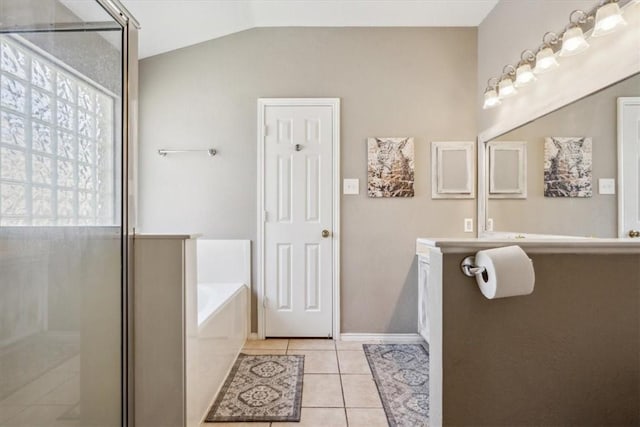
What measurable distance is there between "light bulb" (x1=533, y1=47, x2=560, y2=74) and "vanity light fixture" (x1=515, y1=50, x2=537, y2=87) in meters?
0.13

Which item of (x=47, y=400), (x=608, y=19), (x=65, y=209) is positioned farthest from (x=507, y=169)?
(x=47, y=400)

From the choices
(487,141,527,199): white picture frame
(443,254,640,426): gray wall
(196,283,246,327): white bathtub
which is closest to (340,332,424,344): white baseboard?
(196,283,246,327): white bathtub

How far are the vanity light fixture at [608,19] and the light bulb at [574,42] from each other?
4.1 inches

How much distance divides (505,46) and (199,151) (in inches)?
97.9

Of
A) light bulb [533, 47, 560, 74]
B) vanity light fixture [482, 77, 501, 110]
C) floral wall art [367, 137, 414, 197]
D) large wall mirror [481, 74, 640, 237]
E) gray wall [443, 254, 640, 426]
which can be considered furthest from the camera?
floral wall art [367, 137, 414, 197]

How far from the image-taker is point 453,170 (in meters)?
2.80

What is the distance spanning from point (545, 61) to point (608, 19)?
1.38 ft

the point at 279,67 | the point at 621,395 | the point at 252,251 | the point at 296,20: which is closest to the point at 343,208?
the point at 252,251

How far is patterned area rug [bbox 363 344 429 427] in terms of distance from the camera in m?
1.78

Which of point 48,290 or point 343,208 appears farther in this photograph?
point 343,208

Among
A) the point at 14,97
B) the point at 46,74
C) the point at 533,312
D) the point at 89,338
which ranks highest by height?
the point at 46,74

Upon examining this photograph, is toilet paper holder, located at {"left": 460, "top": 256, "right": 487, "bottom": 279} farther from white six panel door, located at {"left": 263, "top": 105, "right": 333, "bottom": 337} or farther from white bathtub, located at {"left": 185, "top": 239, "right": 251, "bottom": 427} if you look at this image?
white six panel door, located at {"left": 263, "top": 105, "right": 333, "bottom": 337}

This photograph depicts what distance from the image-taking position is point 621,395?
1.11 m

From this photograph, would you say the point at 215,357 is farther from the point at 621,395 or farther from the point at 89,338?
the point at 621,395
